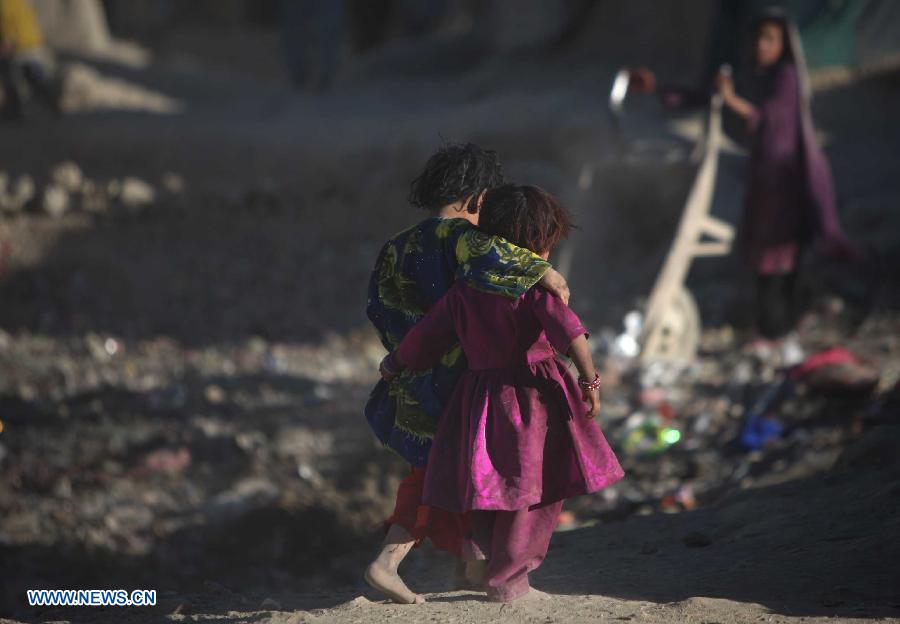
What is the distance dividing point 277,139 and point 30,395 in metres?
3.59

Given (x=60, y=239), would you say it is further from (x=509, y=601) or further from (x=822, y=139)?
(x=509, y=601)

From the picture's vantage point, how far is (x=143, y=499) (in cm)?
511

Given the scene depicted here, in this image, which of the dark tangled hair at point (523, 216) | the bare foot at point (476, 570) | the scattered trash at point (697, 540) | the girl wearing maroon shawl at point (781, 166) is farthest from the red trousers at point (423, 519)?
the girl wearing maroon shawl at point (781, 166)

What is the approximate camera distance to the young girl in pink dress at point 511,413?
279cm

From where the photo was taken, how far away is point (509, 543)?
2881mm

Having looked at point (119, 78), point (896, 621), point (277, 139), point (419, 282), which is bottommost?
point (896, 621)

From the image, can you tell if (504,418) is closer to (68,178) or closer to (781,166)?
(781,166)

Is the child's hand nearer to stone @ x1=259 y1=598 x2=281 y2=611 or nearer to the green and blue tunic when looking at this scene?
the green and blue tunic

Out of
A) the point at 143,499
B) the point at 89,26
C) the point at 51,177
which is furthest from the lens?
the point at 89,26

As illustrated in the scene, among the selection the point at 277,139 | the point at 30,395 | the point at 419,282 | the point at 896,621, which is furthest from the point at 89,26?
the point at 896,621

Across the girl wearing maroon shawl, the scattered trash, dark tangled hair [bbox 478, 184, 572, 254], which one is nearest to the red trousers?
dark tangled hair [bbox 478, 184, 572, 254]

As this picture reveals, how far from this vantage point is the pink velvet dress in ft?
9.18

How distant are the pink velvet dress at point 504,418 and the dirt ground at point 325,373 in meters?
0.30

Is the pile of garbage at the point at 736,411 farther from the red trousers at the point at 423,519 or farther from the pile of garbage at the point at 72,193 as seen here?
the pile of garbage at the point at 72,193
